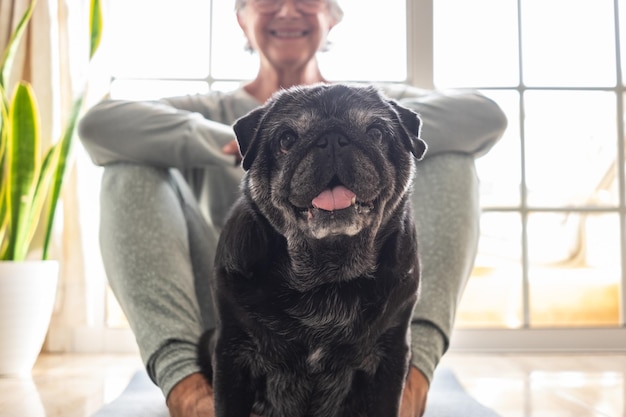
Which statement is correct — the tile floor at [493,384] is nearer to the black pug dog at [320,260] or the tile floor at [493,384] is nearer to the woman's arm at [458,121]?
the woman's arm at [458,121]

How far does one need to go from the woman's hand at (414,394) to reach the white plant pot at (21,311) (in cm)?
128

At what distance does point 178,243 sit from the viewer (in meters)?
1.10

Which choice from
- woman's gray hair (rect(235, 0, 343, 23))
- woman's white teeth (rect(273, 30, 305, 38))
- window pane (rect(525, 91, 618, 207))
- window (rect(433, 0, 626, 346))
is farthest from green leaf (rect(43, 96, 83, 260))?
window pane (rect(525, 91, 618, 207))

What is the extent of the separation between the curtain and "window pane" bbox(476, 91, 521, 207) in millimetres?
1510

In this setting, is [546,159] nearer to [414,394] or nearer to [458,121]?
[458,121]

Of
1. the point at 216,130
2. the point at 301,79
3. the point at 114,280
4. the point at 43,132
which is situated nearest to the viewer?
the point at 216,130

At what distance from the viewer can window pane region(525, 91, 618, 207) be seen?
258cm

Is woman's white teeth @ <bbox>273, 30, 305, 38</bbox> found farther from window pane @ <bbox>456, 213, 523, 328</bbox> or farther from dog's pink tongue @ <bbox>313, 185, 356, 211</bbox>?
window pane @ <bbox>456, 213, 523, 328</bbox>

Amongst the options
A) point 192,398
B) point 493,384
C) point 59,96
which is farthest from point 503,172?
point 192,398

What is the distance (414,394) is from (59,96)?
1857mm

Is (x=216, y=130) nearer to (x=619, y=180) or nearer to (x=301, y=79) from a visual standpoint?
(x=301, y=79)

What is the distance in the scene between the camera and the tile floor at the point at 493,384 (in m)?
1.33

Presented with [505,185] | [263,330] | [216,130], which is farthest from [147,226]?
[505,185]

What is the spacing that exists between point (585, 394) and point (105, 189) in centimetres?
113
